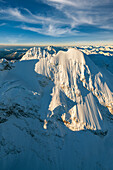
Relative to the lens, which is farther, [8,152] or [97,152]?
[97,152]

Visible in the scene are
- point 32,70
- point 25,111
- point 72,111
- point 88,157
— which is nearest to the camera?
point 88,157

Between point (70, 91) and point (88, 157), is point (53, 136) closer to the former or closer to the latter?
point (88, 157)

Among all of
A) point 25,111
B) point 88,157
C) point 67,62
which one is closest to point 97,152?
point 88,157

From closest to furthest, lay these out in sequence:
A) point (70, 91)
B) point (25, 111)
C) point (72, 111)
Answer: point (25, 111) < point (72, 111) < point (70, 91)

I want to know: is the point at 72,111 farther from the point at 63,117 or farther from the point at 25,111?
the point at 25,111

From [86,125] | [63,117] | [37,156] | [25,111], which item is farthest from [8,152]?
[86,125]

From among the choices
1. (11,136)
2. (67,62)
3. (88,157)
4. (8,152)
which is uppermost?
(67,62)

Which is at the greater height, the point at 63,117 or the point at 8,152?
the point at 63,117
